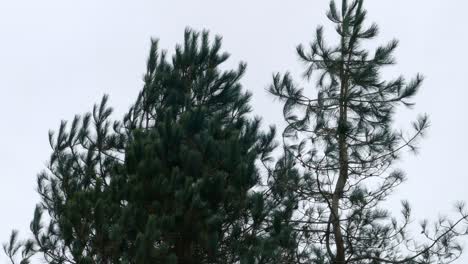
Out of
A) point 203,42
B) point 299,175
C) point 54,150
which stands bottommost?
point 299,175

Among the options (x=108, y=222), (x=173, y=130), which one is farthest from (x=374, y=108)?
(x=108, y=222)

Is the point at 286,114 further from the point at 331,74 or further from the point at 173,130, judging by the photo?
the point at 173,130

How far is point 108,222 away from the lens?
350 inches

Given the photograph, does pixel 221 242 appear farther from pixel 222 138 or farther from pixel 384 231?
pixel 384 231

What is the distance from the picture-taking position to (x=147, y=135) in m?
10.0

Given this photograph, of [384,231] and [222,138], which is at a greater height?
[222,138]

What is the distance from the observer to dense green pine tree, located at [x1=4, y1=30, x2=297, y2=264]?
8.70 meters

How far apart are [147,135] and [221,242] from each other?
1.63 meters

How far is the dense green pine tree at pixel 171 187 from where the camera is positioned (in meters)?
8.70

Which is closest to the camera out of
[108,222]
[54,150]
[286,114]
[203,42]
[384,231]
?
[108,222]

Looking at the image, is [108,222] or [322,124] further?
[322,124]

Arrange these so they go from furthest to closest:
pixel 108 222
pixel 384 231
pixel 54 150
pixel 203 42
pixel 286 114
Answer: pixel 203 42 → pixel 54 150 → pixel 286 114 → pixel 384 231 → pixel 108 222

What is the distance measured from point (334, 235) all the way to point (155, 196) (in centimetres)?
217

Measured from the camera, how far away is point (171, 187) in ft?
30.2
